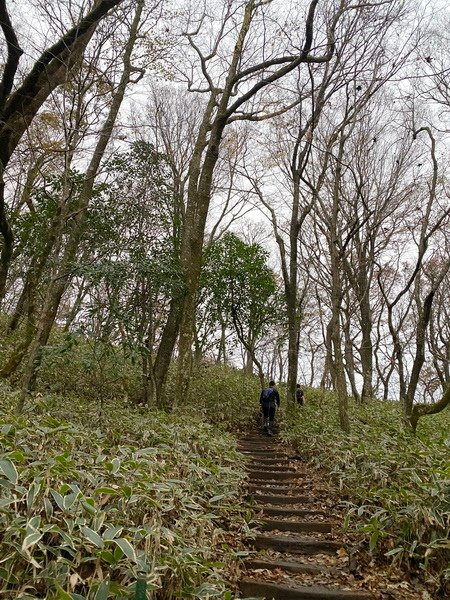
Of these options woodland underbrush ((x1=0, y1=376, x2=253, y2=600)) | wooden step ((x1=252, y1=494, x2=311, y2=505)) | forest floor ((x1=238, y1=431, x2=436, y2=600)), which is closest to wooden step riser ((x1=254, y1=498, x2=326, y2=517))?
forest floor ((x1=238, y1=431, x2=436, y2=600))

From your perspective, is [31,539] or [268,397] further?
[268,397]

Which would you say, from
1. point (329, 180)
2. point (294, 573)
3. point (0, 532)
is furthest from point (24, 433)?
point (329, 180)

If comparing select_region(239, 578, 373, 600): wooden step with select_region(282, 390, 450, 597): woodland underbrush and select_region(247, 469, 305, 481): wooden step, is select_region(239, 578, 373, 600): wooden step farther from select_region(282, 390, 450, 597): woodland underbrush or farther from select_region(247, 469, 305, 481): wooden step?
select_region(247, 469, 305, 481): wooden step

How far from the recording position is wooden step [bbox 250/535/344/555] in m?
4.54

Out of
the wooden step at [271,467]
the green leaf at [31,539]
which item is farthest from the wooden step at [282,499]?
the green leaf at [31,539]

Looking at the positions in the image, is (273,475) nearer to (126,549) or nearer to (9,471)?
(126,549)

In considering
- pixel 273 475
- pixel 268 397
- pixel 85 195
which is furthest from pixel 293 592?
pixel 268 397

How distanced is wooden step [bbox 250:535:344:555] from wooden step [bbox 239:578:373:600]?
75 cm

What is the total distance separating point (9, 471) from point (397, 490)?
404 centimetres

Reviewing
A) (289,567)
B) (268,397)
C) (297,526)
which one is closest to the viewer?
(289,567)

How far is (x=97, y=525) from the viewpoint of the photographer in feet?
8.55

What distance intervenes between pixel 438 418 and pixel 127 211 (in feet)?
30.0

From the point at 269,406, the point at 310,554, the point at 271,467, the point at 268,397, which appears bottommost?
the point at 310,554

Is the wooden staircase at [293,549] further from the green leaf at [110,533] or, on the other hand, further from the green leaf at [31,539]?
the green leaf at [31,539]
